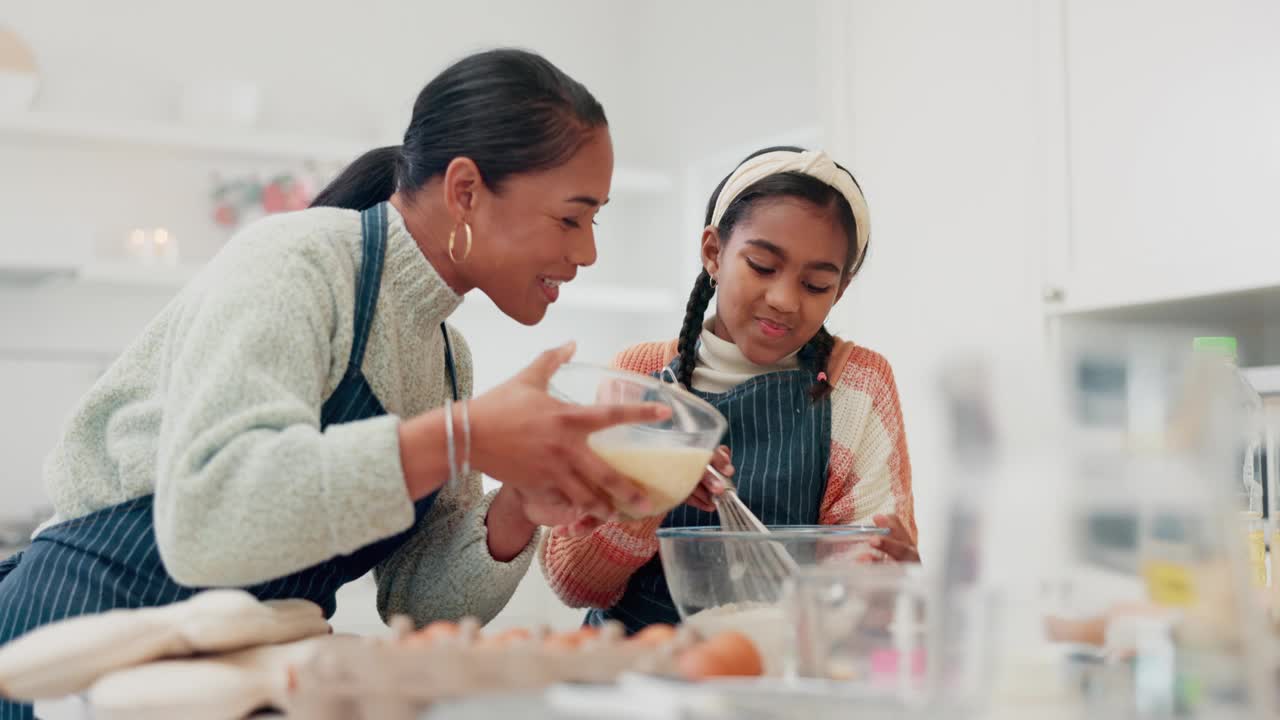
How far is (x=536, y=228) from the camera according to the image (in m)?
1.30

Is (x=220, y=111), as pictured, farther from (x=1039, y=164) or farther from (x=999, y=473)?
(x=999, y=473)

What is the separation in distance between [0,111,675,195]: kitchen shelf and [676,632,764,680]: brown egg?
364 cm

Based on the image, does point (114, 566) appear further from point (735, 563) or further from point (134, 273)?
point (134, 273)

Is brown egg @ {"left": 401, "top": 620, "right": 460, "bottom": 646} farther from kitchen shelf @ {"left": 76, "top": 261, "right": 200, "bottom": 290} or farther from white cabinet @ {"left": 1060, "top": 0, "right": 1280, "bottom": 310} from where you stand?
kitchen shelf @ {"left": 76, "top": 261, "right": 200, "bottom": 290}

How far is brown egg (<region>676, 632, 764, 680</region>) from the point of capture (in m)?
0.74

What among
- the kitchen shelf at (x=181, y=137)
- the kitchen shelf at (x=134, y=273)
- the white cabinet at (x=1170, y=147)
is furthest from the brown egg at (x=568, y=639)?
the kitchen shelf at (x=181, y=137)

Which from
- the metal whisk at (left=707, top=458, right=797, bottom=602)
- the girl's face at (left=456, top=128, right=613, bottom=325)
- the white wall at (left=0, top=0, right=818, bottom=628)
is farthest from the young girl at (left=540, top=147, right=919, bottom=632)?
the white wall at (left=0, top=0, right=818, bottom=628)

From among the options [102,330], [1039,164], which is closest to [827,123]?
[1039,164]

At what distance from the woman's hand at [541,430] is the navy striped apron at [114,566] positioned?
23cm

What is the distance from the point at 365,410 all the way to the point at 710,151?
11.9ft

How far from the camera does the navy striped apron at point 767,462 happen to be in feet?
4.90

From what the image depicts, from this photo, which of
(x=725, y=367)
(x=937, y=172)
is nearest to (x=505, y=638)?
(x=725, y=367)

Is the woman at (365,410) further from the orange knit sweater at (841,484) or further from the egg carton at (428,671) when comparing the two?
the egg carton at (428,671)

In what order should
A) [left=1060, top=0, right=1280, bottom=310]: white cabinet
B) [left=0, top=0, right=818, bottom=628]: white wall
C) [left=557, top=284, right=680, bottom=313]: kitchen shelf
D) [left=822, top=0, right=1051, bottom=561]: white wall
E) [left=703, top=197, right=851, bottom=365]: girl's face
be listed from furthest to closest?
Answer: [left=557, top=284, right=680, bottom=313]: kitchen shelf < [left=0, top=0, right=818, bottom=628]: white wall < [left=822, top=0, right=1051, bottom=561]: white wall < [left=1060, top=0, right=1280, bottom=310]: white cabinet < [left=703, top=197, right=851, bottom=365]: girl's face
